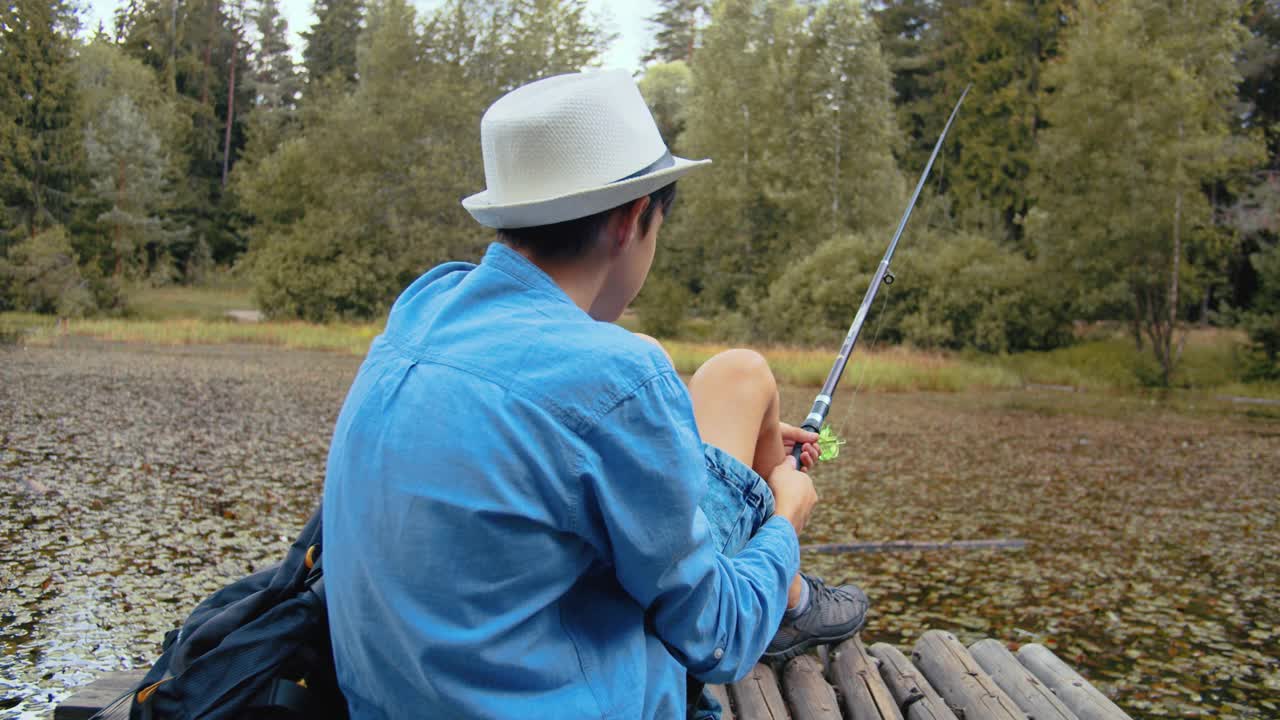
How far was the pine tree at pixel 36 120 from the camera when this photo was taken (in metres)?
23.7

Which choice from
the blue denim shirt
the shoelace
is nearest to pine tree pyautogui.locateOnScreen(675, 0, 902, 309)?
the shoelace

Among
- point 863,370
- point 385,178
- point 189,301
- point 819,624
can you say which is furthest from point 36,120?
point 819,624

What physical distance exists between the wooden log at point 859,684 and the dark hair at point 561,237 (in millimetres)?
1664

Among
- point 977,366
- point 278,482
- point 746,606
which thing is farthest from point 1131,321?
point 746,606

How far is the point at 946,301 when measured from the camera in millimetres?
19109

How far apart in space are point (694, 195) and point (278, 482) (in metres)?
20.2

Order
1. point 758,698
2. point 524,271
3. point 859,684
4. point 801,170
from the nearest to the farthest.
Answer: point 524,271, point 758,698, point 859,684, point 801,170

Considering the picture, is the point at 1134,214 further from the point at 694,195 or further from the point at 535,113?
the point at 535,113

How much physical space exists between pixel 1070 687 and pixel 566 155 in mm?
2212

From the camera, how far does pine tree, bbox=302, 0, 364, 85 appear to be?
37.0 meters

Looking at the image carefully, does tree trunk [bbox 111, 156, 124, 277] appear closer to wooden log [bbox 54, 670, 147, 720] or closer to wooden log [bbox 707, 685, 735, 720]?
wooden log [bbox 54, 670, 147, 720]

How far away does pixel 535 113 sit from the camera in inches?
50.2

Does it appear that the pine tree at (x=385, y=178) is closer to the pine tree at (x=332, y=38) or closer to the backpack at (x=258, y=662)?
the pine tree at (x=332, y=38)

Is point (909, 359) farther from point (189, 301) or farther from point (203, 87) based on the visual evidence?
point (203, 87)
